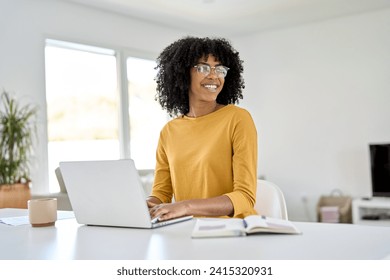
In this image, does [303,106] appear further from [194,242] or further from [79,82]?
[194,242]

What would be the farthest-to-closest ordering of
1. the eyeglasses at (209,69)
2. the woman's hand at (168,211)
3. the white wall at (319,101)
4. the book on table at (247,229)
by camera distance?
the white wall at (319,101), the eyeglasses at (209,69), the woman's hand at (168,211), the book on table at (247,229)

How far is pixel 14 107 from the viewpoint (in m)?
4.69

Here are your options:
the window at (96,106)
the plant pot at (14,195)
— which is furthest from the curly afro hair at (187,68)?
the window at (96,106)

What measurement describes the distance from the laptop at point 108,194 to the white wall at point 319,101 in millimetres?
4837

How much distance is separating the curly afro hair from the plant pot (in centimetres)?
250

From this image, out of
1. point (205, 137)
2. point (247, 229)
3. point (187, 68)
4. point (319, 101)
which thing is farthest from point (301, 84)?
point (247, 229)

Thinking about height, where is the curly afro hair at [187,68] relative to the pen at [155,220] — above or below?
above

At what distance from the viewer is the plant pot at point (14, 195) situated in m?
4.20

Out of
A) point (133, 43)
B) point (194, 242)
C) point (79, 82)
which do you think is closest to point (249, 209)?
point (194, 242)

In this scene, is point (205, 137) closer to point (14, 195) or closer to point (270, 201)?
point (270, 201)

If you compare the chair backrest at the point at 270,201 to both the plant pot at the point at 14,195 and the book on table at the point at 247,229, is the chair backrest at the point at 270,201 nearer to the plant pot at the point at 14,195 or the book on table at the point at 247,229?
the book on table at the point at 247,229

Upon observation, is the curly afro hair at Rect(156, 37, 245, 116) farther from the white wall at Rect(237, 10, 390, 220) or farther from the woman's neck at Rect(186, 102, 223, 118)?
the white wall at Rect(237, 10, 390, 220)

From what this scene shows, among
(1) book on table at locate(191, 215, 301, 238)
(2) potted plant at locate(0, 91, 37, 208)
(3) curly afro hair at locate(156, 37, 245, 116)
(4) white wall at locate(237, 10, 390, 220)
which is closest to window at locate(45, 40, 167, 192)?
(2) potted plant at locate(0, 91, 37, 208)

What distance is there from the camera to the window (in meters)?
5.22
